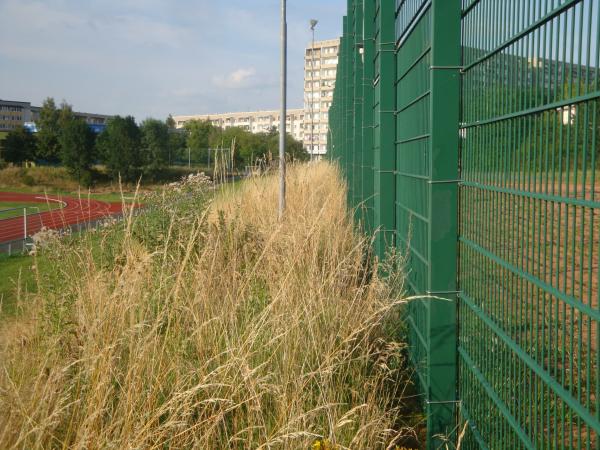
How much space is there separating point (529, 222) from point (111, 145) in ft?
162

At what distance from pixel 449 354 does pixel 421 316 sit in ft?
1.94

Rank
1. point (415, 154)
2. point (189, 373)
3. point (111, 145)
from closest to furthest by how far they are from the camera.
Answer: point (189, 373) < point (415, 154) < point (111, 145)

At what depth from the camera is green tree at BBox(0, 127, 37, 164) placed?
68.8 m

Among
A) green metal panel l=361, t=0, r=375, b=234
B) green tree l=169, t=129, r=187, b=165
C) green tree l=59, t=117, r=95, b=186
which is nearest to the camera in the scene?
green metal panel l=361, t=0, r=375, b=234

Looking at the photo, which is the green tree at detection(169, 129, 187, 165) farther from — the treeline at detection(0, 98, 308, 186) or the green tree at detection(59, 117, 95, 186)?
the green tree at detection(59, 117, 95, 186)

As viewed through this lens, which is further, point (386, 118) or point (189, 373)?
point (386, 118)

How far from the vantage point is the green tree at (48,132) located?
2675 inches

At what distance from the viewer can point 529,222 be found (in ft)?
7.08

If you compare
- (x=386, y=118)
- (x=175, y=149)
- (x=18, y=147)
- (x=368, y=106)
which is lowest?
(x=386, y=118)

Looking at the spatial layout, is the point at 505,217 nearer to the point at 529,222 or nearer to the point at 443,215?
the point at 529,222

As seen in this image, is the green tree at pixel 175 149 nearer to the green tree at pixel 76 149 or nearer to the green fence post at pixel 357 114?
the green tree at pixel 76 149

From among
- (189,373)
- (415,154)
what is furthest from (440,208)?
(189,373)

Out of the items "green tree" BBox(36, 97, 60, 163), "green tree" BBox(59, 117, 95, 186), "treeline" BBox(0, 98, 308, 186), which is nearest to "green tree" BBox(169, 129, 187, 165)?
"treeline" BBox(0, 98, 308, 186)

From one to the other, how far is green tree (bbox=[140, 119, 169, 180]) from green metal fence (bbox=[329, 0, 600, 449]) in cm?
3568
